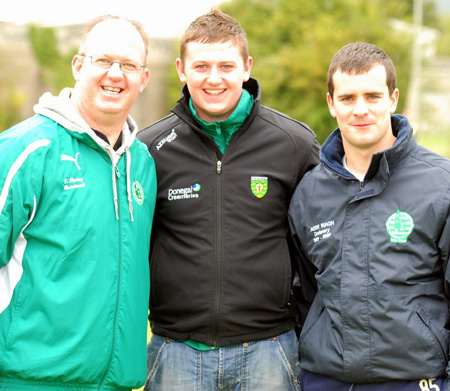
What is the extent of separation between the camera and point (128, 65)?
327 centimetres

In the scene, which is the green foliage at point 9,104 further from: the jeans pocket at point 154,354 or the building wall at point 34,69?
the jeans pocket at point 154,354

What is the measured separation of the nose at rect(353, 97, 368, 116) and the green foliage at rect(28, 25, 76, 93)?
24358 mm

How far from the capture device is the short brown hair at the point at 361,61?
10.5ft

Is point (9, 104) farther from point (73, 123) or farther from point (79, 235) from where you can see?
point (79, 235)

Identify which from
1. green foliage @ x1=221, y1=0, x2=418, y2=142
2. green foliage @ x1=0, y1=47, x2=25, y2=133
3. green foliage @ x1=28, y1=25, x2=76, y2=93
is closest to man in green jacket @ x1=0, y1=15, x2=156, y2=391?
green foliage @ x1=0, y1=47, x2=25, y2=133

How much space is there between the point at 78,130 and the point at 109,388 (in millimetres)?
1193

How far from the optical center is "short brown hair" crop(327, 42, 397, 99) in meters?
3.21

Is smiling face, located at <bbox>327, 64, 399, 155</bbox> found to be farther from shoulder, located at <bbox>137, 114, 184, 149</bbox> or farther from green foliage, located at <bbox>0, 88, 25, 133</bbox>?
green foliage, located at <bbox>0, 88, 25, 133</bbox>

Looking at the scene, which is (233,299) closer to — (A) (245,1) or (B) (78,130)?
(B) (78,130)

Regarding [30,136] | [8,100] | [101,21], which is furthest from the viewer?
[8,100]

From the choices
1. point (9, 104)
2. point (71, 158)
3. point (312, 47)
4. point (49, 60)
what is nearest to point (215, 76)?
point (71, 158)

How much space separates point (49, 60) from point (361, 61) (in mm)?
25009

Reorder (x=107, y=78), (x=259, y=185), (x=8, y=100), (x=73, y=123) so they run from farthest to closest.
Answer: (x=8, y=100), (x=259, y=185), (x=107, y=78), (x=73, y=123)

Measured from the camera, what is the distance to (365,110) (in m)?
3.13
